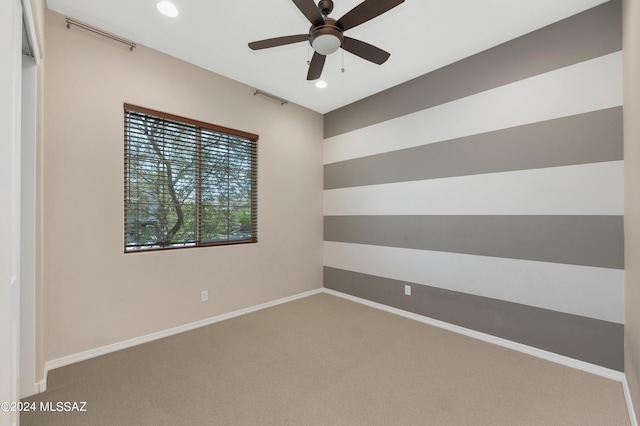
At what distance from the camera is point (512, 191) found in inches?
107

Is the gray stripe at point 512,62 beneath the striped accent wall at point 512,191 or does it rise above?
above

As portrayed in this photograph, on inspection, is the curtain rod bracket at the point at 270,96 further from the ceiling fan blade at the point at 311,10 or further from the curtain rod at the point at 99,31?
the ceiling fan blade at the point at 311,10

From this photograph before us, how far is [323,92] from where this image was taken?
150 inches

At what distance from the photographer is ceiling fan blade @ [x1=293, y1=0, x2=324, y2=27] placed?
1.76m

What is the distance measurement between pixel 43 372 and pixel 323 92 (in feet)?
13.1

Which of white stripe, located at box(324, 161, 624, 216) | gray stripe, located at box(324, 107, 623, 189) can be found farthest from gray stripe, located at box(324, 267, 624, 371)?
gray stripe, located at box(324, 107, 623, 189)

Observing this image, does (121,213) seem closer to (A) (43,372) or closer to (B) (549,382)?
(A) (43,372)

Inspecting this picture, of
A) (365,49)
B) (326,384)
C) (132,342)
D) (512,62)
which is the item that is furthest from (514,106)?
(132,342)

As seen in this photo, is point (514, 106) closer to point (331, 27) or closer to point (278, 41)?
point (331, 27)

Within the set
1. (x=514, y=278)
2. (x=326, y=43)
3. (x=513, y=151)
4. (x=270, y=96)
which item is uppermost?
(x=270, y=96)

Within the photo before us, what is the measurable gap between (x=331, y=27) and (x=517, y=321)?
3100 millimetres

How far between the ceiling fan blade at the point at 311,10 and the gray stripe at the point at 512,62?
1.92m

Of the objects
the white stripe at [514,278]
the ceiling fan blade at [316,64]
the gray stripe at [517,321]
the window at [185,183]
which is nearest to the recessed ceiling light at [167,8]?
the window at [185,183]

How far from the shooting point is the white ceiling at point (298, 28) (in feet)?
7.45
